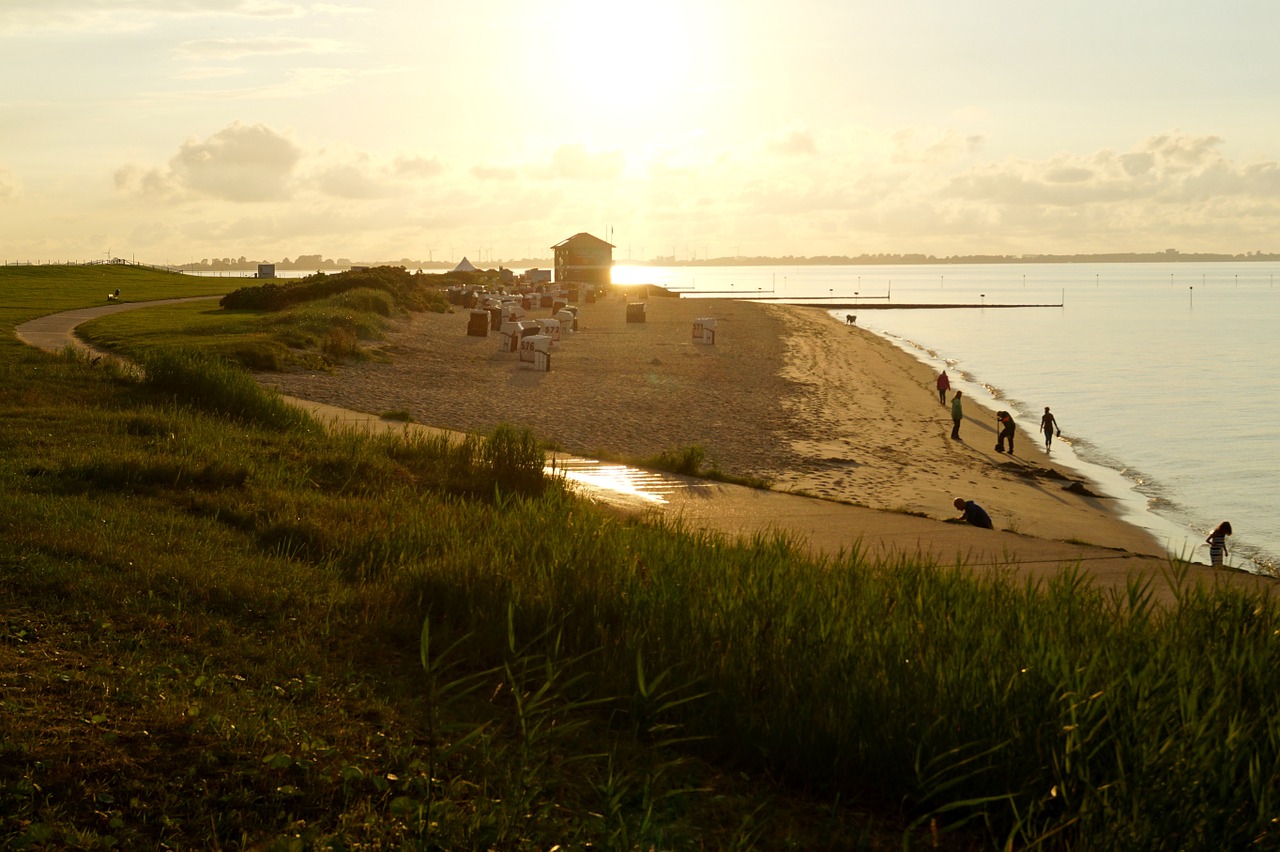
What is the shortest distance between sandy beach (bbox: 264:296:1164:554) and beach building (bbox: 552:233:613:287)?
58488 millimetres

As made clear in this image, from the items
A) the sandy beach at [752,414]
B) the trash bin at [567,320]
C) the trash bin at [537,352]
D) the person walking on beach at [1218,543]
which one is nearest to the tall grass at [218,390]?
the sandy beach at [752,414]

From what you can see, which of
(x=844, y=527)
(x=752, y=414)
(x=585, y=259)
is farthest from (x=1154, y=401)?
(x=585, y=259)

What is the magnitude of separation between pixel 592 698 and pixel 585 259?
99.3 m

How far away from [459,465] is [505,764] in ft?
24.7

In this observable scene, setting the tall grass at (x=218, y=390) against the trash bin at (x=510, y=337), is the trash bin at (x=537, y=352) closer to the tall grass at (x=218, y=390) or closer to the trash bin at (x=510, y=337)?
the trash bin at (x=510, y=337)

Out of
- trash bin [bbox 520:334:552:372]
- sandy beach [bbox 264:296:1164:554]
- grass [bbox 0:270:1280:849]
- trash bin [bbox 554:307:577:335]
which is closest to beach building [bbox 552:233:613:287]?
trash bin [bbox 554:307:577:335]

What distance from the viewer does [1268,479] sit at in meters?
24.4

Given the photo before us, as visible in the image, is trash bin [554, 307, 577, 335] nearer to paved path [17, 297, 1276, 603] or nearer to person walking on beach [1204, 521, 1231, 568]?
paved path [17, 297, 1276, 603]

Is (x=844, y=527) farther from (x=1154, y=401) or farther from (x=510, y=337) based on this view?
→ (x=1154, y=401)

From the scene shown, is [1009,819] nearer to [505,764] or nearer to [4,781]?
[505,764]

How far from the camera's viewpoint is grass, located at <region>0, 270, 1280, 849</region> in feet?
12.6

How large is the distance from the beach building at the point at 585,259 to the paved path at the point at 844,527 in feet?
286

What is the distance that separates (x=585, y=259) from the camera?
102812mm

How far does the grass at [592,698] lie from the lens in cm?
383
